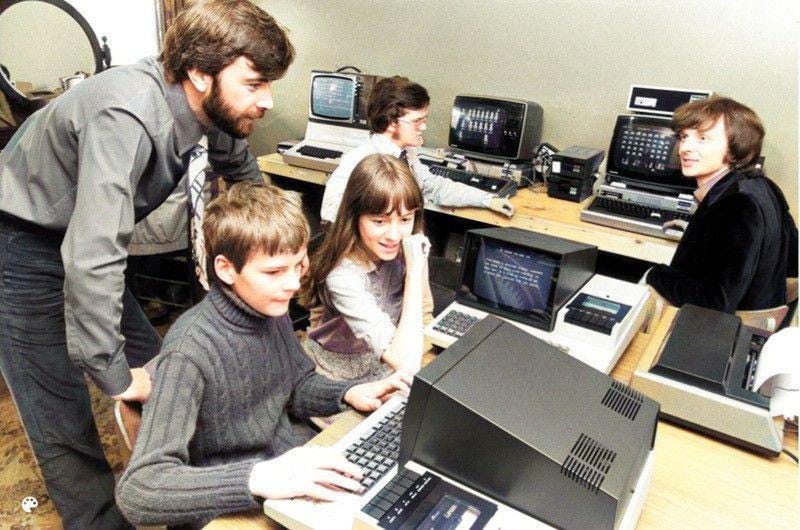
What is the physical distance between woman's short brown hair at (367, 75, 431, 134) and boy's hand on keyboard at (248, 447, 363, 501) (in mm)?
1668

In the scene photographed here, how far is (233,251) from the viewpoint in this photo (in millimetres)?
1137

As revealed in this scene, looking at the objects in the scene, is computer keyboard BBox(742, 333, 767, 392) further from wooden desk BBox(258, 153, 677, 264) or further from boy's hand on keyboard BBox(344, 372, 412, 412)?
wooden desk BBox(258, 153, 677, 264)

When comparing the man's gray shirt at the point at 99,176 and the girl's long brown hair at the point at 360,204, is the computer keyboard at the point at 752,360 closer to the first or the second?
the girl's long brown hair at the point at 360,204

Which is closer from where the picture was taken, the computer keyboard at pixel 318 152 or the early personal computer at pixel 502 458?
the early personal computer at pixel 502 458

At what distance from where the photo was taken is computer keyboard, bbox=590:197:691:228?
2.45 metres

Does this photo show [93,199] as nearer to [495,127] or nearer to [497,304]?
[497,304]

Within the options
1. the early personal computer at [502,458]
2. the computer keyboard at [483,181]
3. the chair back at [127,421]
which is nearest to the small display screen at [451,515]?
the early personal computer at [502,458]

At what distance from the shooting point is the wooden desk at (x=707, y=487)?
0.95 m

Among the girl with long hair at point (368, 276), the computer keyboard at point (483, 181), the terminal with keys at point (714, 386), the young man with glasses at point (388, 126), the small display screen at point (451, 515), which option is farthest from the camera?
the computer keyboard at point (483, 181)

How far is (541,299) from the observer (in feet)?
4.72

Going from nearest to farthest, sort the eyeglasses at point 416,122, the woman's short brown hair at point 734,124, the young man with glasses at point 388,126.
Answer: the woman's short brown hair at point 734,124
the young man with glasses at point 388,126
the eyeglasses at point 416,122

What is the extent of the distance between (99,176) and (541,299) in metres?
1.01

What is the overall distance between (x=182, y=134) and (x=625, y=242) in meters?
1.78

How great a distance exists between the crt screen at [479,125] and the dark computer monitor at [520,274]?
152 cm
